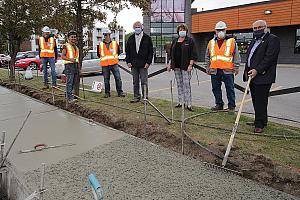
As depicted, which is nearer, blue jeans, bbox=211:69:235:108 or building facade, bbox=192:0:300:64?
blue jeans, bbox=211:69:235:108

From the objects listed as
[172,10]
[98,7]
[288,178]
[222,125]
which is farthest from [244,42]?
[288,178]

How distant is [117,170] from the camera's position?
11.9 feet

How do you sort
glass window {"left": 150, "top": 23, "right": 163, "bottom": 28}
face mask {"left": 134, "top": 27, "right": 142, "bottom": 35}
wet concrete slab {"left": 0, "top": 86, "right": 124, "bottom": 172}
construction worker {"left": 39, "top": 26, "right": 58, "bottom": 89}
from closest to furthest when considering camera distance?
wet concrete slab {"left": 0, "top": 86, "right": 124, "bottom": 172}
face mask {"left": 134, "top": 27, "right": 142, "bottom": 35}
construction worker {"left": 39, "top": 26, "right": 58, "bottom": 89}
glass window {"left": 150, "top": 23, "right": 163, "bottom": 28}

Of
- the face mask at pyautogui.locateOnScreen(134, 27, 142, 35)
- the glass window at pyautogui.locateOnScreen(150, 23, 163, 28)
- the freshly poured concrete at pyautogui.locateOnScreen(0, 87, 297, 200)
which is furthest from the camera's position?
the glass window at pyautogui.locateOnScreen(150, 23, 163, 28)

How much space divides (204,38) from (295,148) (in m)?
26.6

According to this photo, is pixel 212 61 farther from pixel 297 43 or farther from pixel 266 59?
pixel 297 43

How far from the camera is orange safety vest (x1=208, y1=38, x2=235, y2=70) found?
6.13 meters

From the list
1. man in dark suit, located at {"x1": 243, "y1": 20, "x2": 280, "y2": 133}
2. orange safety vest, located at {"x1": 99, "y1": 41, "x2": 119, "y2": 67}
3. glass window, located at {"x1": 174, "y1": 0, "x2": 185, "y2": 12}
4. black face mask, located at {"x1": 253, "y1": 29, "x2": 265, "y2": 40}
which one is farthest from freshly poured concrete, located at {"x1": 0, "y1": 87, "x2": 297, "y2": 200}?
glass window, located at {"x1": 174, "y1": 0, "x2": 185, "y2": 12}

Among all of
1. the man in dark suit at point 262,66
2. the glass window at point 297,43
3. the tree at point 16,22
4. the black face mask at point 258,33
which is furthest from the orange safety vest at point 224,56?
the glass window at point 297,43

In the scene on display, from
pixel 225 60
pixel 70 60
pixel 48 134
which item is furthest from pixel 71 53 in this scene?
pixel 225 60

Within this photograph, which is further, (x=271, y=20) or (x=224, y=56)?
(x=271, y=20)

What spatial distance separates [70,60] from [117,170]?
4660 mm

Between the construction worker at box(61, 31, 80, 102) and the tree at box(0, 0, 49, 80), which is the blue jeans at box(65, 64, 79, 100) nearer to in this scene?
the construction worker at box(61, 31, 80, 102)

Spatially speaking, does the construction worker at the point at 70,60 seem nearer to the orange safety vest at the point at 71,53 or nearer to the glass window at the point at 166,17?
the orange safety vest at the point at 71,53
